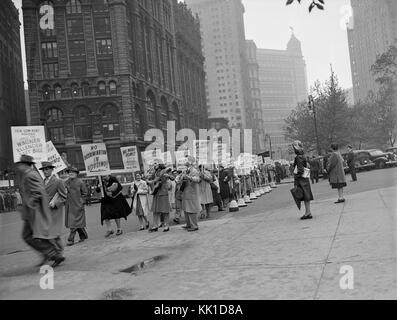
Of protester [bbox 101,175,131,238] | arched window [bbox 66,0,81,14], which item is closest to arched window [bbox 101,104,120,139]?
arched window [bbox 66,0,81,14]

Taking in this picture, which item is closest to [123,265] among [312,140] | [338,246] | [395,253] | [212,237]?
[212,237]

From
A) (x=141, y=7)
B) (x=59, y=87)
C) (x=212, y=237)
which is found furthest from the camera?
(x=141, y=7)

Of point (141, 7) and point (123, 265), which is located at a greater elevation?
point (141, 7)

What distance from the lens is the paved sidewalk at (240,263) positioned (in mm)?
5191

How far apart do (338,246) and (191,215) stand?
487 cm

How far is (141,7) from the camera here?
71.9 m

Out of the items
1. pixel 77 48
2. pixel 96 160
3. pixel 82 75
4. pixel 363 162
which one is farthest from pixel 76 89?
pixel 96 160

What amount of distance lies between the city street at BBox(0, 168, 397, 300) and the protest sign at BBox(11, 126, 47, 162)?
4399 millimetres

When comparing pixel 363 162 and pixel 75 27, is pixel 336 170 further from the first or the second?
pixel 75 27

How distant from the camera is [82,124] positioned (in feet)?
207

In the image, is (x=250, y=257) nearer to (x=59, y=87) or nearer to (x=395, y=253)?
(x=395, y=253)

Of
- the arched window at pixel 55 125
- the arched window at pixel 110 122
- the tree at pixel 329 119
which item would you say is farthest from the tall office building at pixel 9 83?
the tree at pixel 329 119

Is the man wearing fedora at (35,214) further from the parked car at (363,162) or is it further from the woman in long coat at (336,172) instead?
the parked car at (363,162)

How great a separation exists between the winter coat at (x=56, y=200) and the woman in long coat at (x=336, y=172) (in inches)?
285
